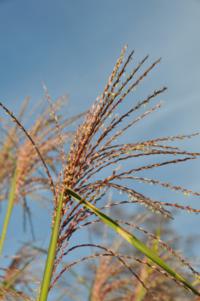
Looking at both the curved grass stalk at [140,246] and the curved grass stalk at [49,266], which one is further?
the curved grass stalk at [49,266]

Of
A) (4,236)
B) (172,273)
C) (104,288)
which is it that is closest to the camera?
(172,273)

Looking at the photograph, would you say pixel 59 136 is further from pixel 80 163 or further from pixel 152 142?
pixel 152 142

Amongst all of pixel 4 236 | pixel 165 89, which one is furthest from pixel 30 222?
pixel 165 89

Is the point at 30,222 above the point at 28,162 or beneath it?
beneath

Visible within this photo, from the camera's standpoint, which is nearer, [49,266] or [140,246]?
[140,246]

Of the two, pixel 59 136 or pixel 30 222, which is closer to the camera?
pixel 59 136

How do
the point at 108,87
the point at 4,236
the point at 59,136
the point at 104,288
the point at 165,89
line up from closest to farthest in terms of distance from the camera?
the point at 165,89, the point at 108,87, the point at 59,136, the point at 4,236, the point at 104,288

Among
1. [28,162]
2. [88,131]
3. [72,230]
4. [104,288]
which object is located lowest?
[72,230]

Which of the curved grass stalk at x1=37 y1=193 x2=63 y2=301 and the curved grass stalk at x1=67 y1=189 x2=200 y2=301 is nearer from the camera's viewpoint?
the curved grass stalk at x1=67 y1=189 x2=200 y2=301

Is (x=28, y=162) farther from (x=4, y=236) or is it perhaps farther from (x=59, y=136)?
(x=59, y=136)
